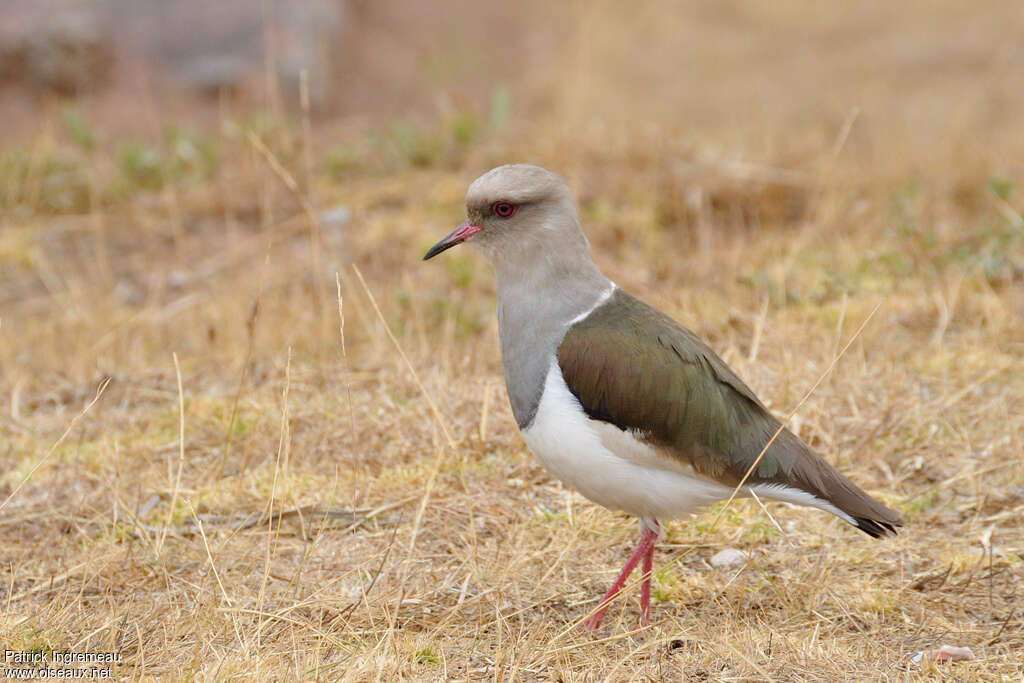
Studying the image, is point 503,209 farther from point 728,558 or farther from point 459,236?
point 728,558

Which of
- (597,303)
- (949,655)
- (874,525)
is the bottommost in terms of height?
(949,655)

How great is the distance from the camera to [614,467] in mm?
3441

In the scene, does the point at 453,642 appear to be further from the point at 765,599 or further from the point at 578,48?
the point at 578,48

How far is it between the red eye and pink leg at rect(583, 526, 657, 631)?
1.04 m

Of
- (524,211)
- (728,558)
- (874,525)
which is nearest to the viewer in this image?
(874,525)

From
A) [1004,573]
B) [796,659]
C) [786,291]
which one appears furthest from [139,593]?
[786,291]

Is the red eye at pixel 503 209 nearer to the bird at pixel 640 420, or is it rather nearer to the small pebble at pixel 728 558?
the bird at pixel 640 420

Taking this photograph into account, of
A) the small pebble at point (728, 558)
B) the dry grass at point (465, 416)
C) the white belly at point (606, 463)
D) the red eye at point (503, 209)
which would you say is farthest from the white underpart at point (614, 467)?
the red eye at point (503, 209)

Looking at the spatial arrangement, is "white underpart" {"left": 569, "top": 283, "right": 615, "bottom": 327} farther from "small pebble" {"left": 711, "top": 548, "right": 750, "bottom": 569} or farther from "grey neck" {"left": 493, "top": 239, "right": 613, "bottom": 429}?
"small pebble" {"left": 711, "top": 548, "right": 750, "bottom": 569}

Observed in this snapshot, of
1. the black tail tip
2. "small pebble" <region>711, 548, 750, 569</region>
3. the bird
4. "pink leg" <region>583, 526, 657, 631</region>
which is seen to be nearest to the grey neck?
the bird

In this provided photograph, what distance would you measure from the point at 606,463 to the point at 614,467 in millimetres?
25

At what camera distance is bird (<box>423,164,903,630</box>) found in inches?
137

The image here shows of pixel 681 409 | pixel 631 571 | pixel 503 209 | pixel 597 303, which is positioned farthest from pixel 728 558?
pixel 503 209

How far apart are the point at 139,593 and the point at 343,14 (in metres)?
7.99
